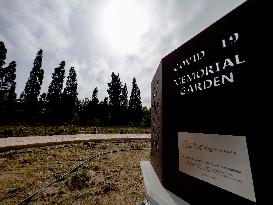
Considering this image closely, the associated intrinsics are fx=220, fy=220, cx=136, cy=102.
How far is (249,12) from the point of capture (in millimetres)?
3205

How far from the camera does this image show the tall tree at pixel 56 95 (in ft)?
136

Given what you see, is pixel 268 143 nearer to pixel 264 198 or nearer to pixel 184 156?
pixel 264 198

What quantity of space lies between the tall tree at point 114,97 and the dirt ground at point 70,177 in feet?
113

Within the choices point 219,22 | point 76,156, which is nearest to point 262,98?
point 219,22

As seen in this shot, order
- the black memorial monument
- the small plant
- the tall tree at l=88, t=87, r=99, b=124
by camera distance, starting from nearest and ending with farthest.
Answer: the black memorial monument, the small plant, the tall tree at l=88, t=87, r=99, b=124

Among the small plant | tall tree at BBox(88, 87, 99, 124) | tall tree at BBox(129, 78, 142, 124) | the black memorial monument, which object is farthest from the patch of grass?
tall tree at BBox(129, 78, 142, 124)

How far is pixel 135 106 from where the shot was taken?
50281mm

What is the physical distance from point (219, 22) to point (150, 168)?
16.5 ft

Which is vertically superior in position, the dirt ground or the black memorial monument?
the black memorial monument

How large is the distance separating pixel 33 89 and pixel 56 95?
14.2 feet

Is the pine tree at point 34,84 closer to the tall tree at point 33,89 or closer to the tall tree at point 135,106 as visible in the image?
the tall tree at point 33,89

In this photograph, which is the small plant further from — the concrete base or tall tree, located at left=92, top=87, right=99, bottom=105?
tall tree, located at left=92, top=87, right=99, bottom=105

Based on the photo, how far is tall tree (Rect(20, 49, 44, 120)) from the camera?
39.9 m

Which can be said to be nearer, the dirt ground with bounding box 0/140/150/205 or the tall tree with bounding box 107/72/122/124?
the dirt ground with bounding box 0/140/150/205
